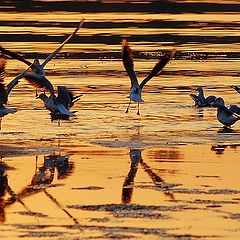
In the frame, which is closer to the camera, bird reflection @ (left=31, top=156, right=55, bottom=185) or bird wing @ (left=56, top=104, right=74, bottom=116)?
bird reflection @ (left=31, top=156, right=55, bottom=185)

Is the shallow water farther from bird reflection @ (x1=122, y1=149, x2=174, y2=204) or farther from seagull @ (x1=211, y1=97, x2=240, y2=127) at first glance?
seagull @ (x1=211, y1=97, x2=240, y2=127)

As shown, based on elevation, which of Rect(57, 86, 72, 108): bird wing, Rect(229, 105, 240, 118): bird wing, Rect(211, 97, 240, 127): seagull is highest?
Rect(57, 86, 72, 108): bird wing

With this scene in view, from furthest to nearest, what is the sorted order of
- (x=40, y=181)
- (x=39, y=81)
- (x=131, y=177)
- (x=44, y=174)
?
(x=39, y=81) < (x=44, y=174) < (x=131, y=177) < (x=40, y=181)

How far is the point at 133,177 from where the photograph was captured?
16312 millimetres

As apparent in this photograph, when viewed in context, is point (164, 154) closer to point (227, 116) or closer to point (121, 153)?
point (121, 153)

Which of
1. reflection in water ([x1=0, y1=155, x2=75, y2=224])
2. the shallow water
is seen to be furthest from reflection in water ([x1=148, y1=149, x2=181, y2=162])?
reflection in water ([x1=0, y1=155, x2=75, y2=224])

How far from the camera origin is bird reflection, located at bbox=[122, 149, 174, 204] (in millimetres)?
14906

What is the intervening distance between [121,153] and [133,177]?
2007mm

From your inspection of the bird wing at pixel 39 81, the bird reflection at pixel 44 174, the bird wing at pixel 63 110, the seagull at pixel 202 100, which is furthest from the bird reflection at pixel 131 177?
the seagull at pixel 202 100

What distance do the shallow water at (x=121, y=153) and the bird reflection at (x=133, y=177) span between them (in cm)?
2

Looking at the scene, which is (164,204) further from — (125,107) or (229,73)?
(229,73)

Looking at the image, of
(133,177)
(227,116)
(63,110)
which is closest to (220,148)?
(227,116)

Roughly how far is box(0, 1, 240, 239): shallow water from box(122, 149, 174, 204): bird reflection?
0.02 metres

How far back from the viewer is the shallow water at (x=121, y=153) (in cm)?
1334
